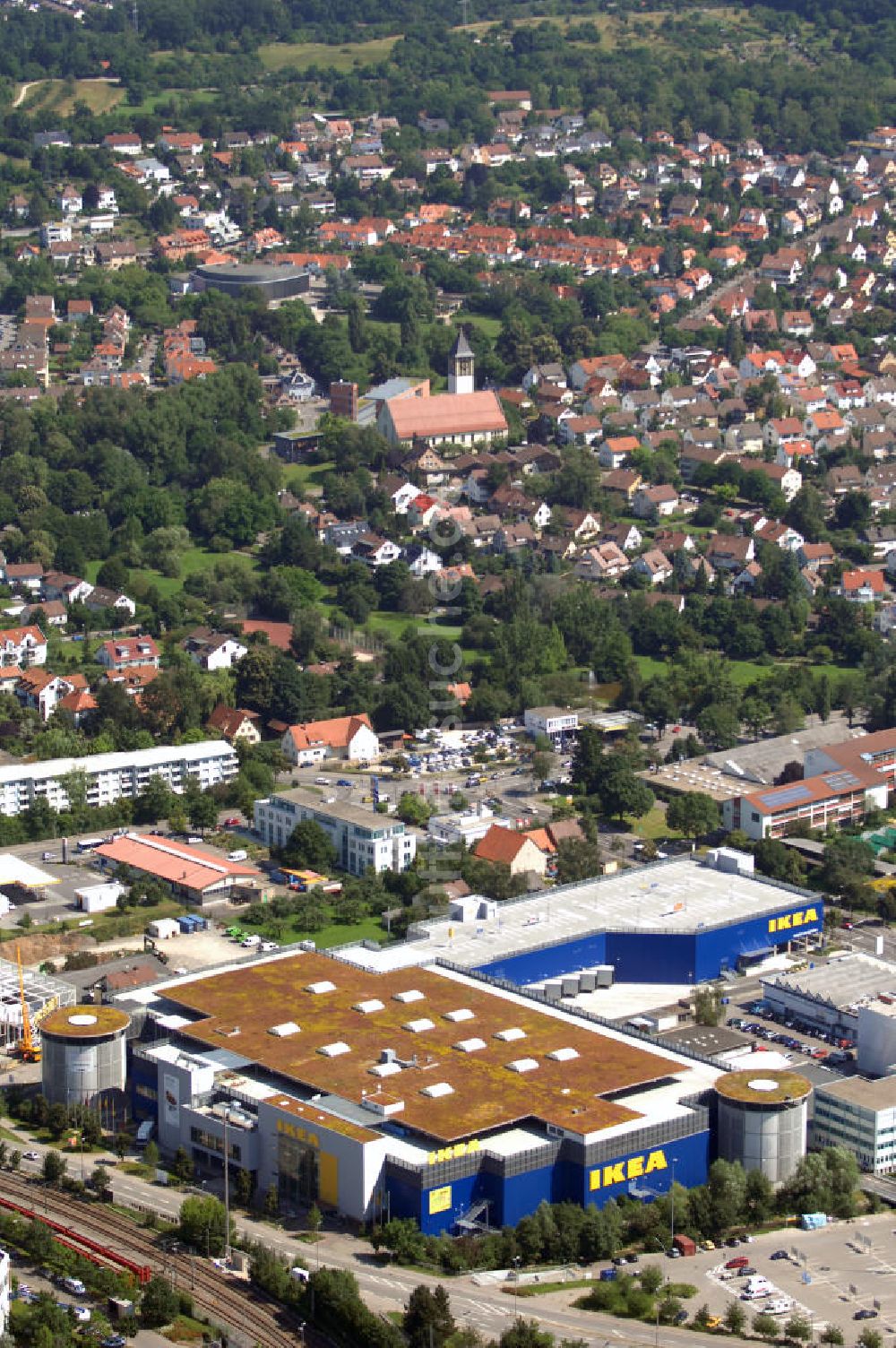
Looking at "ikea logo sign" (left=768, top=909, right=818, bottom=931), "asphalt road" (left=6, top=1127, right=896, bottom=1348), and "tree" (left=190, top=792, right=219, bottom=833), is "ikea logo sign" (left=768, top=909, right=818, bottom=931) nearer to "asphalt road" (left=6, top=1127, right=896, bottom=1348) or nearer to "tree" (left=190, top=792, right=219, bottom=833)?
"asphalt road" (left=6, top=1127, right=896, bottom=1348)

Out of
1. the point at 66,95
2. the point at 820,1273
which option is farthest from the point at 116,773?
the point at 66,95

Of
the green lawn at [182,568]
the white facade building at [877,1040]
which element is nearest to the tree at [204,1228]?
the white facade building at [877,1040]

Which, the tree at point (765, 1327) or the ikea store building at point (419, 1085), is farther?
the ikea store building at point (419, 1085)

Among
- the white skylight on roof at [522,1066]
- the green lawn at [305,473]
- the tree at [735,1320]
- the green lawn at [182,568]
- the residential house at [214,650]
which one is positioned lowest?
the tree at [735,1320]

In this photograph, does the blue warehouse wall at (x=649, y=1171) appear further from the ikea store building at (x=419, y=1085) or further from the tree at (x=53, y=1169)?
the tree at (x=53, y=1169)

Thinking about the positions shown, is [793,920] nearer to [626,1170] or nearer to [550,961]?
[550,961]
